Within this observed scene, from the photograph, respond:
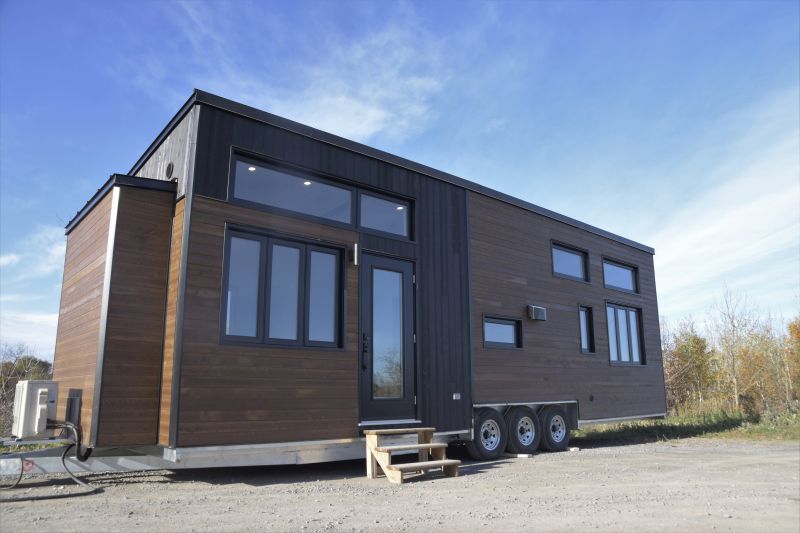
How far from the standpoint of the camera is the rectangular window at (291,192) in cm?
587

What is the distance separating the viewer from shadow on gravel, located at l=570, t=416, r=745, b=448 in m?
10.2

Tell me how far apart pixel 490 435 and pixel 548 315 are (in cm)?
243

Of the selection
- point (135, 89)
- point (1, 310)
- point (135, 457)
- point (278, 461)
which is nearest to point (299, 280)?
point (278, 461)

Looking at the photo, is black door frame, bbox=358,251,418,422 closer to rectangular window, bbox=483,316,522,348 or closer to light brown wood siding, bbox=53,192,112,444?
rectangular window, bbox=483,316,522,348

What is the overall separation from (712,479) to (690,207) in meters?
2.61

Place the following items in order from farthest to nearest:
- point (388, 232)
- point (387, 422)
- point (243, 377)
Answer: point (388, 232) → point (387, 422) → point (243, 377)

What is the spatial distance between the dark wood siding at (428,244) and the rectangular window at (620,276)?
168 inches

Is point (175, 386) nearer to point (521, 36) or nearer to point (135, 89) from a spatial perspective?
point (135, 89)

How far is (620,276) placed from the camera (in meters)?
11.4

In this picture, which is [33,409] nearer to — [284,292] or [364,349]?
[284,292]

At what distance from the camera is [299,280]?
6070 mm

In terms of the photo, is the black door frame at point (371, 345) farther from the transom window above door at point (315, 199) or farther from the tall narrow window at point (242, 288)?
the tall narrow window at point (242, 288)

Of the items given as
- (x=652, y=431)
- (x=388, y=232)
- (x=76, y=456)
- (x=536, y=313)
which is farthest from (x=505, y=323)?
(x=76, y=456)

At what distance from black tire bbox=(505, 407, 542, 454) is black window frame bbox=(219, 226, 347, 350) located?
3360 millimetres
